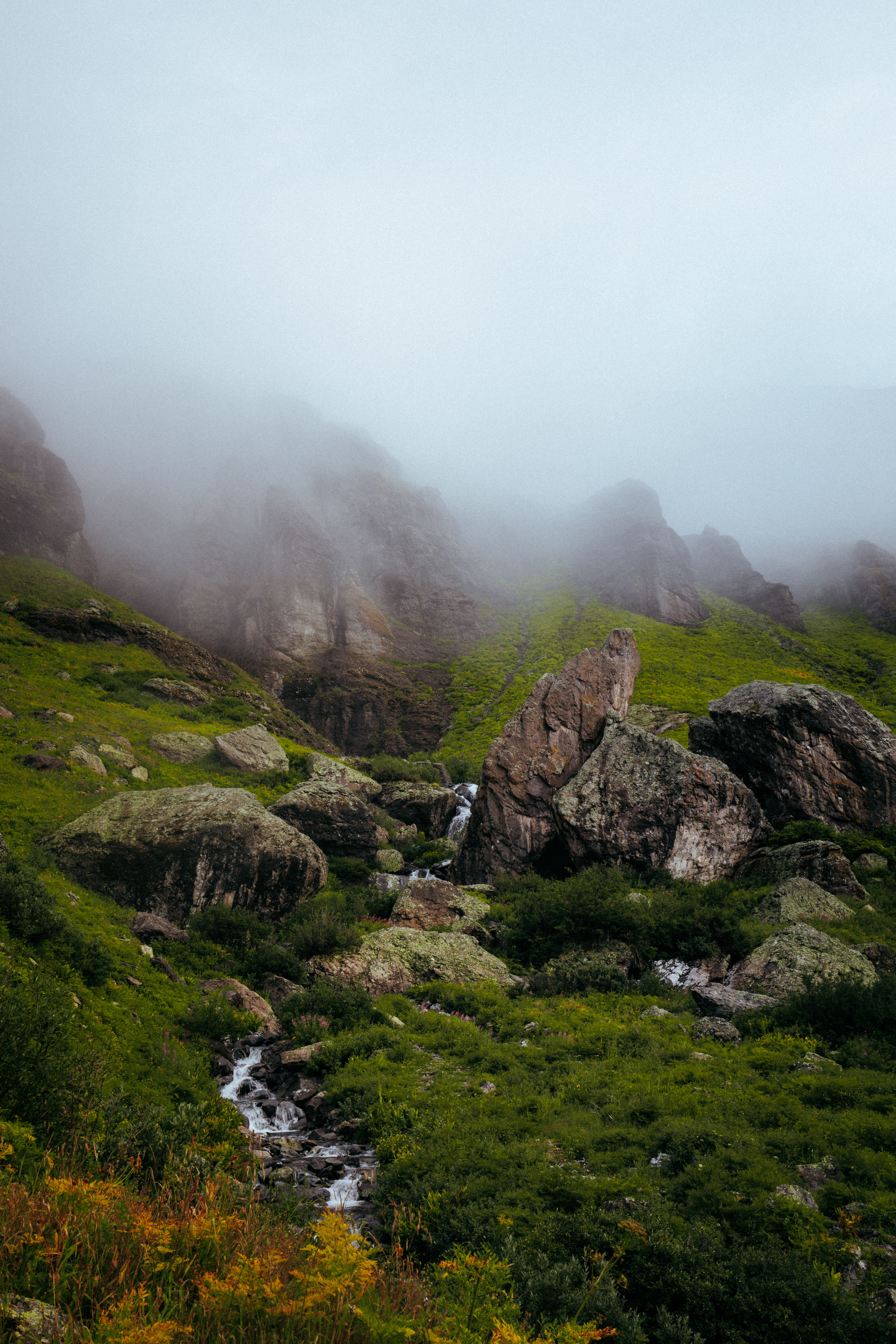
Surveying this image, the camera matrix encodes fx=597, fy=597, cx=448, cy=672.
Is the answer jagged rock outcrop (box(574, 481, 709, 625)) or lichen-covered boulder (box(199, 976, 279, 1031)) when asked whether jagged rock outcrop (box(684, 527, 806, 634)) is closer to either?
jagged rock outcrop (box(574, 481, 709, 625))

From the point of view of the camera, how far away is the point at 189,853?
23203mm

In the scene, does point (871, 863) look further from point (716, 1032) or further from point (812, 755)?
point (716, 1032)

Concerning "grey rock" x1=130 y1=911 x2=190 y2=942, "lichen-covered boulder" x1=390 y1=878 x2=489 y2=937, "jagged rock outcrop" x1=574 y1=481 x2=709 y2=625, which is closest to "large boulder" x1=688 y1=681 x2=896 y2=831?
"lichen-covered boulder" x1=390 y1=878 x2=489 y2=937

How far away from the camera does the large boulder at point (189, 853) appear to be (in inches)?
863

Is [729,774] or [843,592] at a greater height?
[843,592]

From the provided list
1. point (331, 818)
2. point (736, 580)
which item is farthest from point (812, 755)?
point (736, 580)

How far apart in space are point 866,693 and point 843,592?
63410 mm

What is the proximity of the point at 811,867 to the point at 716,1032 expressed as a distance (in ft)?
39.3

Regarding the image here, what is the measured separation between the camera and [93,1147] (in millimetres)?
7594

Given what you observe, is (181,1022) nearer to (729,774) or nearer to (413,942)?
(413,942)

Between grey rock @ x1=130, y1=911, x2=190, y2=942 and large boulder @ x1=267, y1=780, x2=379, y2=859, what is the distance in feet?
37.7

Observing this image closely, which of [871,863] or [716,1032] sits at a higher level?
[871,863]

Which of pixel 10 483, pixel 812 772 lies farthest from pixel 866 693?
pixel 10 483

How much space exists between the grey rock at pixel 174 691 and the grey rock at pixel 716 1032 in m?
39.0
